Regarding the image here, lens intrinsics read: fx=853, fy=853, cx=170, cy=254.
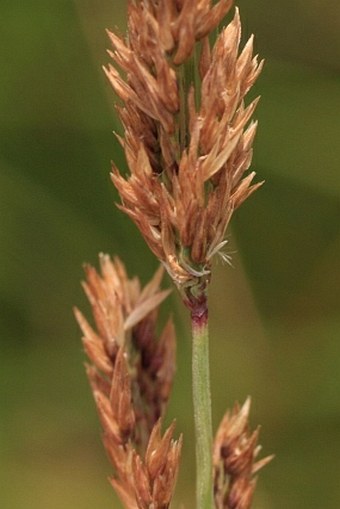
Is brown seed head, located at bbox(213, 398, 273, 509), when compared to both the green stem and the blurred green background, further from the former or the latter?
the blurred green background

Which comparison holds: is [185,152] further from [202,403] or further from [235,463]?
[235,463]

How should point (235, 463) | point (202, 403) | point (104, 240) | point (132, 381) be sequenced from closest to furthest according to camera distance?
point (202, 403) < point (235, 463) < point (132, 381) < point (104, 240)

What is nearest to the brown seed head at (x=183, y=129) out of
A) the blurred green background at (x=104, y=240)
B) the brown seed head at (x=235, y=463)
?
the brown seed head at (x=235, y=463)

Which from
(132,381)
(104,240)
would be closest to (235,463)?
(132,381)

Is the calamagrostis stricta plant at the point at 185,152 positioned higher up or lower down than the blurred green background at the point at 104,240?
lower down

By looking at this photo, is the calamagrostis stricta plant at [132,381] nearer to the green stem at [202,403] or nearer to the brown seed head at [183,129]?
the green stem at [202,403]

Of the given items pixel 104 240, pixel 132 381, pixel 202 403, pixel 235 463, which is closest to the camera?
pixel 202 403

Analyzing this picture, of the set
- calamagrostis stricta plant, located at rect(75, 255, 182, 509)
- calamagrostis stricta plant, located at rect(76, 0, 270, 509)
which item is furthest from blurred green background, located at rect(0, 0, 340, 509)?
calamagrostis stricta plant, located at rect(76, 0, 270, 509)

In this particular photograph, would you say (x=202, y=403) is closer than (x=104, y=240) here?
Yes
